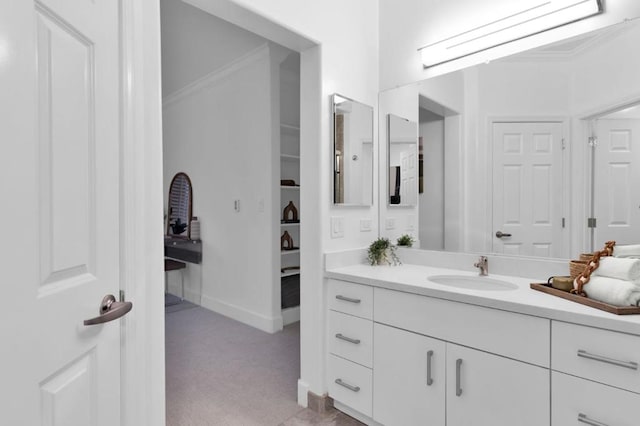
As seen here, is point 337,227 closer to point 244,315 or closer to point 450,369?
point 450,369

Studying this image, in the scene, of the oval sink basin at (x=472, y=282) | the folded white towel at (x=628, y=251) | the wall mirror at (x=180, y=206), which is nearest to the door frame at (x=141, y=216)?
the oval sink basin at (x=472, y=282)

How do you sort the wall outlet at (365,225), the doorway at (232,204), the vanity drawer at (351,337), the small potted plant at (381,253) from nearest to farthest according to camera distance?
the vanity drawer at (351,337) < the small potted plant at (381,253) < the wall outlet at (365,225) < the doorway at (232,204)

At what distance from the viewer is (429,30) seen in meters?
2.24

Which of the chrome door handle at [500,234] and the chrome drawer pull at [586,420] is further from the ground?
the chrome door handle at [500,234]

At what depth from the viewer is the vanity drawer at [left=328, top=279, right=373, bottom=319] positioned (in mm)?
1870

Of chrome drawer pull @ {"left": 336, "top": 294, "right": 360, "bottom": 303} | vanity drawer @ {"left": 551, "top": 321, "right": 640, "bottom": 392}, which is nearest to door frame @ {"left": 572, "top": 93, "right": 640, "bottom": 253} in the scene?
vanity drawer @ {"left": 551, "top": 321, "right": 640, "bottom": 392}

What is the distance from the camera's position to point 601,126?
66.4 inches

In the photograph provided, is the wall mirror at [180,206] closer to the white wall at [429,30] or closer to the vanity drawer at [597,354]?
the white wall at [429,30]

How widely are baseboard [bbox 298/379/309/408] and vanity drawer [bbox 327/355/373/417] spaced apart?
154 millimetres

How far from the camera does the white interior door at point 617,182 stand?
5.23ft

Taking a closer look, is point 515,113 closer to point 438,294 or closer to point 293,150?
point 438,294

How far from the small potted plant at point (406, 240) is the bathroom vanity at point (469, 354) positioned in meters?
0.26

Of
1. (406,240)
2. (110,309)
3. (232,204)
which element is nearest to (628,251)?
(406,240)

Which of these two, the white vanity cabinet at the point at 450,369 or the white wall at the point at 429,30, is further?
the white wall at the point at 429,30
